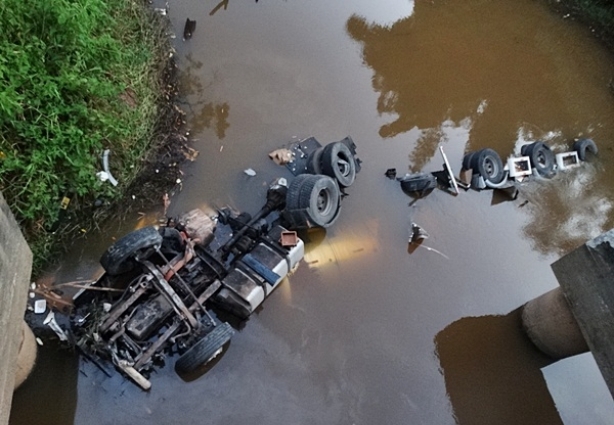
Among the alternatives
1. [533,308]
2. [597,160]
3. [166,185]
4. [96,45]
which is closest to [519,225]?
[533,308]

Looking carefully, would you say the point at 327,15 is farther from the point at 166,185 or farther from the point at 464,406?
the point at 464,406

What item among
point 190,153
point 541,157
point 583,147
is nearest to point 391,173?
point 541,157

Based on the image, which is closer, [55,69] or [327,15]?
[55,69]

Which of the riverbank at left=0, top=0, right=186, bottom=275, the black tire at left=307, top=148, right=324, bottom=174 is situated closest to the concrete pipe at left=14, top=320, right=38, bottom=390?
the riverbank at left=0, top=0, right=186, bottom=275

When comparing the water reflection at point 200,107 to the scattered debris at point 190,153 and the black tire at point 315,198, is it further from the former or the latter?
the black tire at point 315,198

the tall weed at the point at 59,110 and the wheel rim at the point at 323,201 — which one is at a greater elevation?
the tall weed at the point at 59,110

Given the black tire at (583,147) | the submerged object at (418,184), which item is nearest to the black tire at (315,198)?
the submerged object at (418,184)
